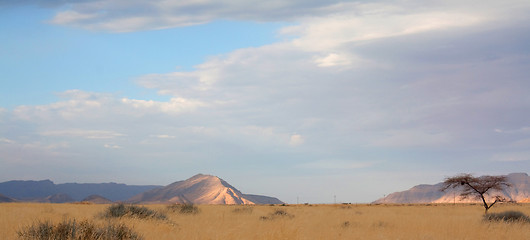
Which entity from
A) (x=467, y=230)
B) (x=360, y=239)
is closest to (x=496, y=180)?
(x=467, y=230)

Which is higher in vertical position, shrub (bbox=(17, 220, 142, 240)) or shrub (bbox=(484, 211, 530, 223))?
shrub (bbox=(17, 220, 142, 240))

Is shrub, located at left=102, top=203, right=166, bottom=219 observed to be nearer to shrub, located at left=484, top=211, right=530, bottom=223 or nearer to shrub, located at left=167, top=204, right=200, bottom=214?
shrub, located at left=167, top=204, right=200, bottom=214

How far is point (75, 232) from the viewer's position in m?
11.5

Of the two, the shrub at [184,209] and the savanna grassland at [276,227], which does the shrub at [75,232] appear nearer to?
the savanna grassland at [276,227]

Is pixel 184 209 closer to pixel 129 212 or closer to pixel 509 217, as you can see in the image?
pixel 129 212

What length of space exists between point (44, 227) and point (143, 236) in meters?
2.55

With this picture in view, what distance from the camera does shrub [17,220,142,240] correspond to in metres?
11.4

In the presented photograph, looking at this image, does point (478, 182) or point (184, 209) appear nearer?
point (184, 209)

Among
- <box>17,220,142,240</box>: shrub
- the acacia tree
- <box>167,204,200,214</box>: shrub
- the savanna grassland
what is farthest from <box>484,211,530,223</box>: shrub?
<box>17,220,142,240</box>: shrub

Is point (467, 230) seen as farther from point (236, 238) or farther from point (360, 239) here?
point (236, 238)

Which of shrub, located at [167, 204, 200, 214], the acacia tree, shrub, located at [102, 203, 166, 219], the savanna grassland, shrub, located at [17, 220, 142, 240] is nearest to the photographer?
shrub, located at [17, 220, 142, 240]

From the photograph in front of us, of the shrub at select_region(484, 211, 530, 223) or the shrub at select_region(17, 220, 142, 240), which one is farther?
the shrub at select_region(484, 211, 530, 223)

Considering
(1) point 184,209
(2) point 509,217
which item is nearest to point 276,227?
(2) point 509,217

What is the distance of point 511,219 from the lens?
27.9 metres
